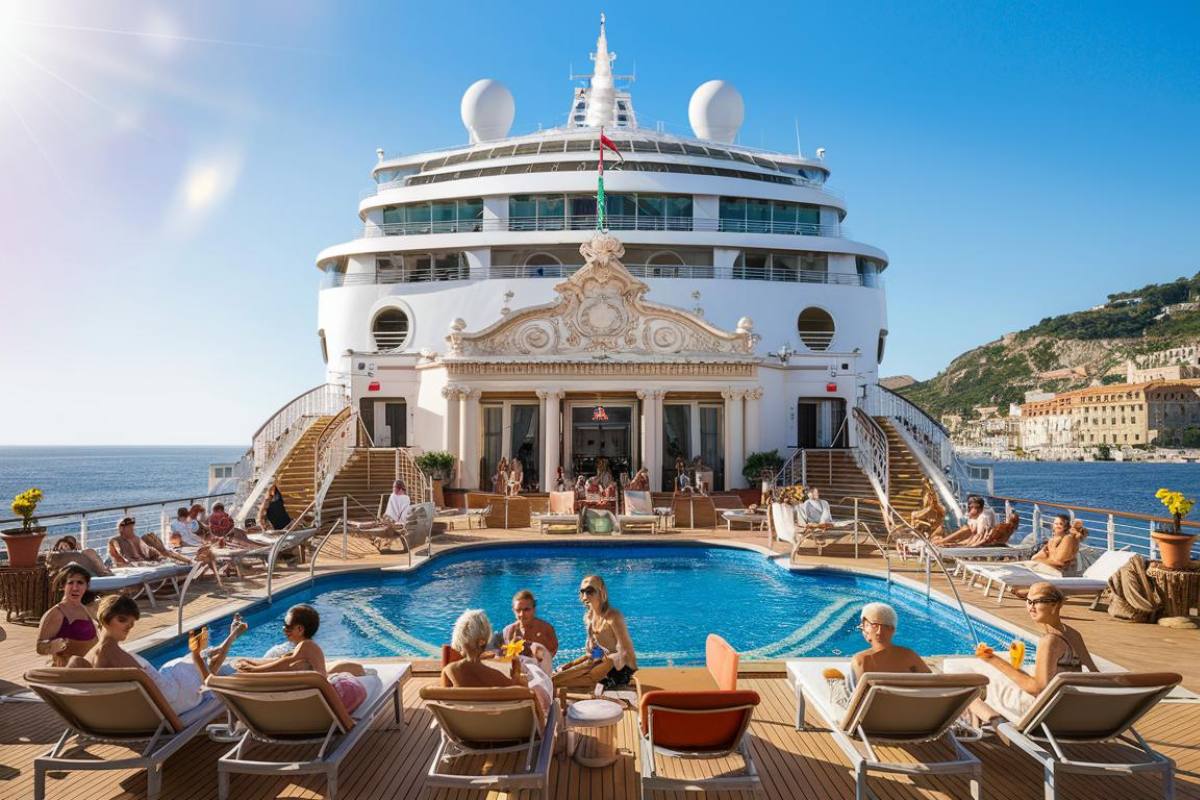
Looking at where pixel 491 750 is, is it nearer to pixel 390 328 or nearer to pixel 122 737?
pixel 122 737

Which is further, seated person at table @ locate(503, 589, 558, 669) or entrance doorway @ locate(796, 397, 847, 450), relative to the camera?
entrance doorway @ locate(796, 397, 847, 450)

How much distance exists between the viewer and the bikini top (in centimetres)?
696

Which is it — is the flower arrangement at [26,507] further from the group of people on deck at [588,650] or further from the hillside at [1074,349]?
the hillside at [1074,349]

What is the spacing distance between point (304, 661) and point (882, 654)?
12.6ft

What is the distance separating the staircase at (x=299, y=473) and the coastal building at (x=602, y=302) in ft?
8.11

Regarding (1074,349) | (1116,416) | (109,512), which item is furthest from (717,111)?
(1074,349)

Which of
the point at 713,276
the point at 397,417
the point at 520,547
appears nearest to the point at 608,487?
the point at 520,547

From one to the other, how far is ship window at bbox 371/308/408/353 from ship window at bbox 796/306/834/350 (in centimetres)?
1390

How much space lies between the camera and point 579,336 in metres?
22.2

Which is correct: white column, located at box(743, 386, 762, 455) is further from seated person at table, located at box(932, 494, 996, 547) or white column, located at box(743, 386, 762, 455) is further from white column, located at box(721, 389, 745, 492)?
seated person at table, located at box(932, 494, 996, 547)

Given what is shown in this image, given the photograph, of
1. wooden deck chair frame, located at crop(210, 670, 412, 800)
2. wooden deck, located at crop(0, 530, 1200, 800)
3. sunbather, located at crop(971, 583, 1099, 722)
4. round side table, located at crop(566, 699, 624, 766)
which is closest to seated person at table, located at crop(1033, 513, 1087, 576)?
wooden deck, located at crop(0, 530, 1200, 800)

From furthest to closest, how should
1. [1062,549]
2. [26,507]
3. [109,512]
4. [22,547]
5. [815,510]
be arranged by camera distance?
[109,512], [815,510], [1062,549], [26,507], [22,547]

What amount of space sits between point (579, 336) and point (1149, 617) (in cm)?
1475

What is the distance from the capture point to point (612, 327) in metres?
22.2
